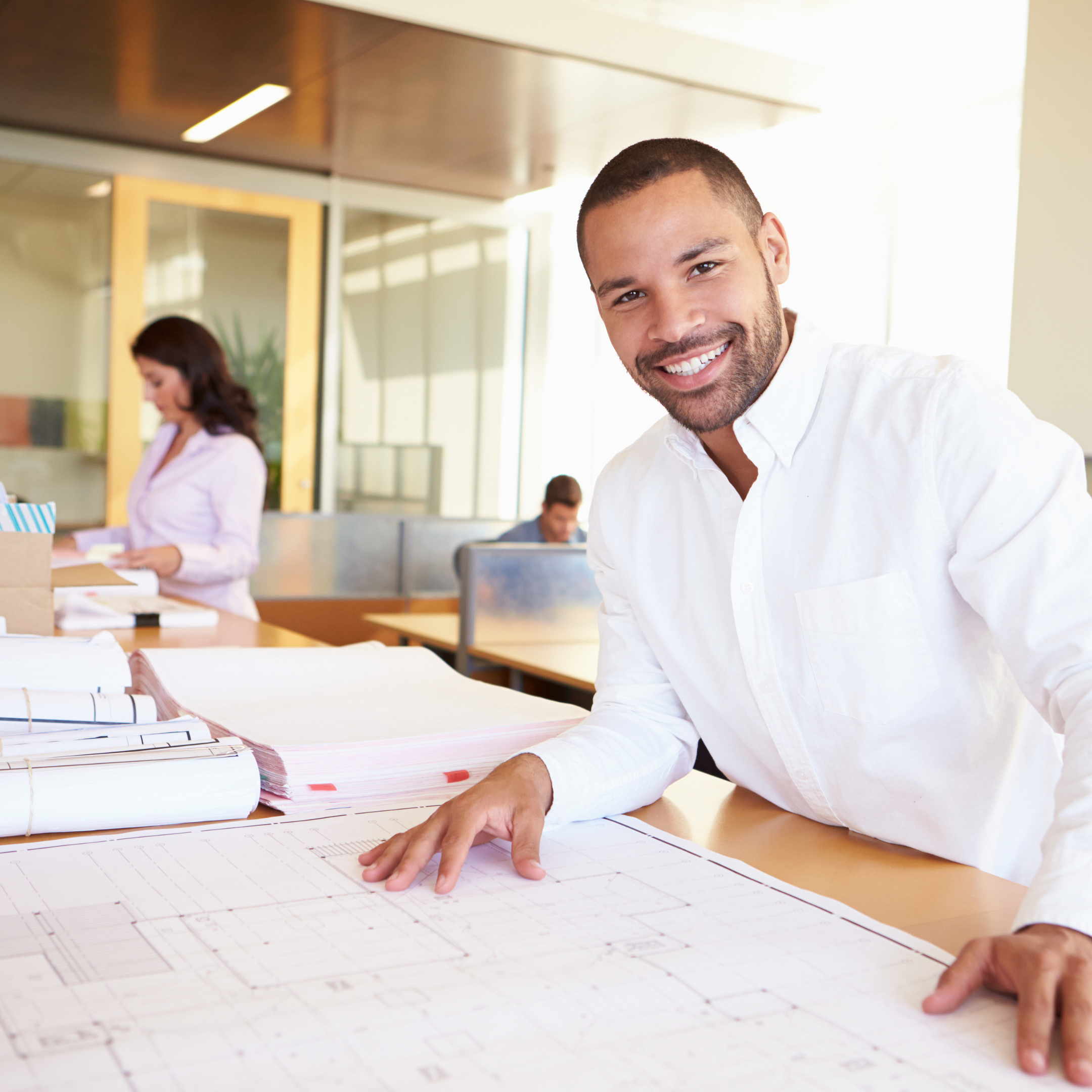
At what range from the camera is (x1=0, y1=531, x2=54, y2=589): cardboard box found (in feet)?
4.84

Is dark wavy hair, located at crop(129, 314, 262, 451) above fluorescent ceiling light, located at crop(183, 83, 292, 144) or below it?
below

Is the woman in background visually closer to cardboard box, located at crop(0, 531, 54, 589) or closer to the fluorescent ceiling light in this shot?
cardboard box, located at crop(0, 531, 54, 589)

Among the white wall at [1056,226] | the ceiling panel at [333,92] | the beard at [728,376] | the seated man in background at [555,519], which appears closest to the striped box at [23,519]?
the beard at [728,376]

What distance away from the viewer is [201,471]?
9.91ft

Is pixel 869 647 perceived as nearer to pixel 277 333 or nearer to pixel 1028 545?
pixel 1028 545

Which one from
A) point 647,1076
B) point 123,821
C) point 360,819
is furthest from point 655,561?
point 647,1076

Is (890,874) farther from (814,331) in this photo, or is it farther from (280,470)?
(280,470)

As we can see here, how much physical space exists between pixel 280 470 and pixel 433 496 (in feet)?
2.97

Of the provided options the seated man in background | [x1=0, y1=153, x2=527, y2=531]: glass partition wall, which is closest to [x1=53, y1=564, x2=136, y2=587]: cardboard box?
the seated man in background

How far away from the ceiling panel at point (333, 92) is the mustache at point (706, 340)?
339 cm

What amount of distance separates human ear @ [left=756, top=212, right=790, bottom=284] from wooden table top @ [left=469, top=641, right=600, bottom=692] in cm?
159

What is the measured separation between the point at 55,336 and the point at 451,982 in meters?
5.60

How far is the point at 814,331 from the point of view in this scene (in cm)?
125

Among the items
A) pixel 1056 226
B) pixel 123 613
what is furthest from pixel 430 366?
pixel 123 613
